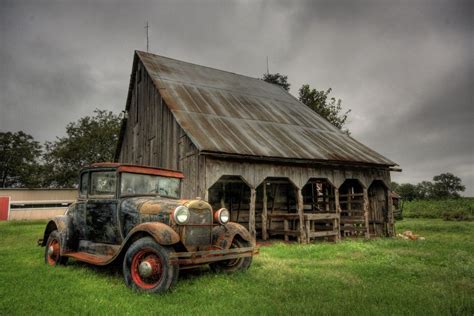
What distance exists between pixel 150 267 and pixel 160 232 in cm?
59

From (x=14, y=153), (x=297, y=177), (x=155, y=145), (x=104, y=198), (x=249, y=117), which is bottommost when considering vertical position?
(x=104, y=198)

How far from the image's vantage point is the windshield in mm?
6949

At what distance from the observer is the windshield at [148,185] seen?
6.95 m

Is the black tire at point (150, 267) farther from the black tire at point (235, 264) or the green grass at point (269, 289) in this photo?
the black tire at point (235, 264)

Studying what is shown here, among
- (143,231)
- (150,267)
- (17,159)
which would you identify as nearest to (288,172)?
(143,231)

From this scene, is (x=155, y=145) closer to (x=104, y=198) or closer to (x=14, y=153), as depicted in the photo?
(x=104, y=198)

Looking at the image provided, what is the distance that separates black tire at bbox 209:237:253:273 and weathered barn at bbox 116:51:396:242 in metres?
4.10

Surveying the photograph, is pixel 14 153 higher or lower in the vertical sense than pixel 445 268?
higher

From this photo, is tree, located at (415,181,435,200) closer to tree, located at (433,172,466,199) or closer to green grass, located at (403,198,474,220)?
tree, located at (433,172,466,199)

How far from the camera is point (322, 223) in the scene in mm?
17562

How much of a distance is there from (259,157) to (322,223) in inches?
302

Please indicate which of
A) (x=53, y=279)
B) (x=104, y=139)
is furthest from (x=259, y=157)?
(x=104, y=139)

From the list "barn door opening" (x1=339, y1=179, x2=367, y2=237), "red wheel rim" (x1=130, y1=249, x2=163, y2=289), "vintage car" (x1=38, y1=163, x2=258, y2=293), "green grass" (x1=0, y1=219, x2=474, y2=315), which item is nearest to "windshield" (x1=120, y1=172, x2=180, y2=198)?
"vintage car" (x1=38, y1=163, x2=258, y2=293)

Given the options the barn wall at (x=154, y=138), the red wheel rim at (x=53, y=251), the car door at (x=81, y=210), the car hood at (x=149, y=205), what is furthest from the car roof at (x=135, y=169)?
the barn wall at (x=154, y=138)
